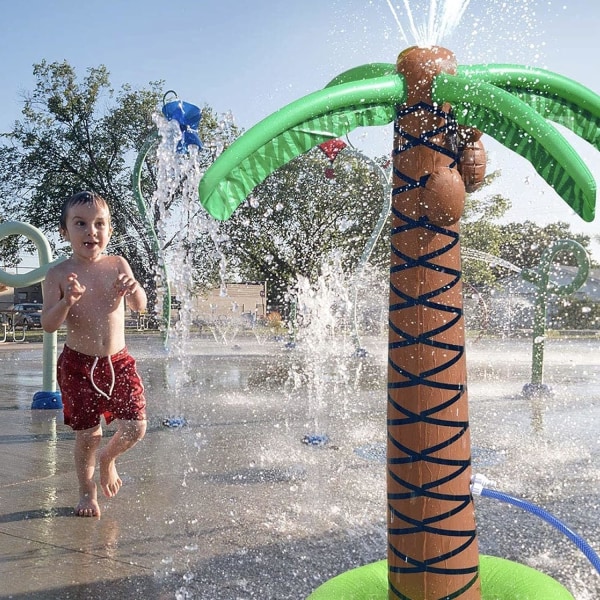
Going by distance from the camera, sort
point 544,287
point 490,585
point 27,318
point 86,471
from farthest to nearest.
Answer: point 27,318
point 544,287
point 86,471
point 490,585

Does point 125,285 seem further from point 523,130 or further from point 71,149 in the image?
point 71,149

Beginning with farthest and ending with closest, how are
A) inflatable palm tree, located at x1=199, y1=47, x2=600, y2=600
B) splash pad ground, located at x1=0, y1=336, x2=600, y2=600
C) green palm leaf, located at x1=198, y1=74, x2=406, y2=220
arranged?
splash pad ground, located at x1=0, y1=336, x2=600, y2=600, inflatable palm tree, located at x1=199, y1=47, x2=600, y2=600, green palm leaf, located at x1=198, y1=74, x2=406, y2=220

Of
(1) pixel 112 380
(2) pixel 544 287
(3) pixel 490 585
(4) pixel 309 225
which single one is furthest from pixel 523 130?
(4) pixel 309 225

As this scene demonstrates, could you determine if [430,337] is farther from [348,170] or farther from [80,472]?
[348,170]

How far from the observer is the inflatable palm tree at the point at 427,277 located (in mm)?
1580

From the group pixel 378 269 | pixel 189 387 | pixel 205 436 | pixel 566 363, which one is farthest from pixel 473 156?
pixel 378 269

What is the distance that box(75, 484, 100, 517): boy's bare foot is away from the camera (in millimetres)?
2959

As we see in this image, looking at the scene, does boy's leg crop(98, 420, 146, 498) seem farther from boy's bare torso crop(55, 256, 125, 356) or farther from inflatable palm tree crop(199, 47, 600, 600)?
inflatable palm tree crop(199, 47, 600, 600)

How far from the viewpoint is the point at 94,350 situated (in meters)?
3.12

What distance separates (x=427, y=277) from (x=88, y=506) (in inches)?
78.1

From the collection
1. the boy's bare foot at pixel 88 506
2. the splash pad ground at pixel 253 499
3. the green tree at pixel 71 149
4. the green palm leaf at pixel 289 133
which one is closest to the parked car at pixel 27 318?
the green tree at pixel 71 149

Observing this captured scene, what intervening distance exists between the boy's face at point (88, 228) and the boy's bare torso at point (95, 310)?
61mm

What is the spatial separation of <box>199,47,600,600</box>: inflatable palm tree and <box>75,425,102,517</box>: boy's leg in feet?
5.55

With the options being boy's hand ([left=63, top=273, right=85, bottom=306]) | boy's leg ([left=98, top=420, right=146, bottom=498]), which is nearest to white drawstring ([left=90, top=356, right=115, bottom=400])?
boy's leg ([left=98, top=420, right=146, bottom=498])
